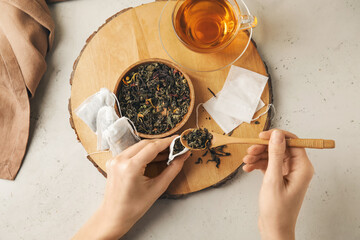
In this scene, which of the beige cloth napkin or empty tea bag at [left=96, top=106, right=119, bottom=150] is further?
the beige cloth napkin

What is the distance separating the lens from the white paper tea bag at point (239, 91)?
1.61 metres

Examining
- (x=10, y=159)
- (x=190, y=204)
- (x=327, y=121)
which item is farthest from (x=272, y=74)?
(x=10, y=159)

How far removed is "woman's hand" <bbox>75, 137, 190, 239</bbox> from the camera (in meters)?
1.33

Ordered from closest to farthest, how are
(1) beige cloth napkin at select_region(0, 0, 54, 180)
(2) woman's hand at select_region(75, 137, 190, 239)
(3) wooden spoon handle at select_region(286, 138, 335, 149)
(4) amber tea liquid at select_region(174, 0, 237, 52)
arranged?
(3) wooden spoon handle at select_region(286, 138, 335, 149) → (2) woman's hand at select_region(75, 137, 190, 239) → (4) amber tea liquid at select_region(174, 0, 237, 52) → (1) beige cloth napkin at select_region(0, 0, 54, 180)

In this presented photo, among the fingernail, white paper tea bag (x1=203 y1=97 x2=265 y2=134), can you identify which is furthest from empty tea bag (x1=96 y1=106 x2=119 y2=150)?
the fingernail

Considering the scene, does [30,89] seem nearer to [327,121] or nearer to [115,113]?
[115,113]

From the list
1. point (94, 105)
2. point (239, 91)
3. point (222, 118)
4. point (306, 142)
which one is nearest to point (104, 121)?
point (94, 105)

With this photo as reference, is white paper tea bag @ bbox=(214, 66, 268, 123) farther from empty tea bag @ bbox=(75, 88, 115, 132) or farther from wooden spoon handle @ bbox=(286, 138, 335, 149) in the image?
empty tea bag @ bbox=(75, 88, 115, 132)

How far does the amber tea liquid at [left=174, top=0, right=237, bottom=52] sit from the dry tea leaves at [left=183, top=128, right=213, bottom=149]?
1.57 feet

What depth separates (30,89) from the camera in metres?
1.89

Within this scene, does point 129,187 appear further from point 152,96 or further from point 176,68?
point 176,68

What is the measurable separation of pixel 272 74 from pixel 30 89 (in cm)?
163

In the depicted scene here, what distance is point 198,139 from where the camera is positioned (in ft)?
4.70

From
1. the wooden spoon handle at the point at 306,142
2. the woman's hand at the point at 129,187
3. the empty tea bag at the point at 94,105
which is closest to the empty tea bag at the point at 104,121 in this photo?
the empty tea bag at the point at 94,105
